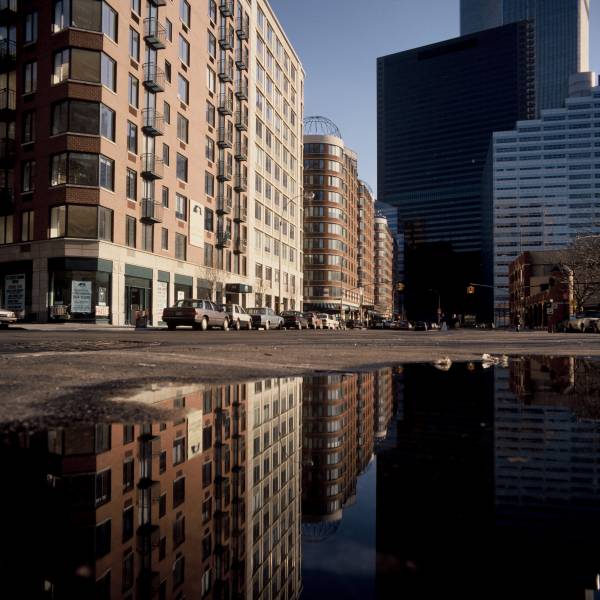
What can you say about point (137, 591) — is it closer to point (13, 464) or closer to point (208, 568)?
point (208, 568)

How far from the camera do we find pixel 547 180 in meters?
172

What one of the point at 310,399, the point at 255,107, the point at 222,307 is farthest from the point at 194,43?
the point at 310,399

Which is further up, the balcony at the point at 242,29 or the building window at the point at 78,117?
the balcony at the point at 242,29

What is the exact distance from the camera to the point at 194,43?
162ft

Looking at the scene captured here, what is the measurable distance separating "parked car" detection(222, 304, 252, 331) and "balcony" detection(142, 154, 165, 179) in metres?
11.4

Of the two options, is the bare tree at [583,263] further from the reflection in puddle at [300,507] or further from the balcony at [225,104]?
the reflection in puddle at [300,507]

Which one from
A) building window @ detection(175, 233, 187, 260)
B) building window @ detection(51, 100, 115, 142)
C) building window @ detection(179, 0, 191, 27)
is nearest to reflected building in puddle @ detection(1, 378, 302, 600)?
building window @ detection(51, 100, 115, 142)

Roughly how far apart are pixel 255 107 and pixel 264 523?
6530 centimetres

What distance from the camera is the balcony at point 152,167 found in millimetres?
41438

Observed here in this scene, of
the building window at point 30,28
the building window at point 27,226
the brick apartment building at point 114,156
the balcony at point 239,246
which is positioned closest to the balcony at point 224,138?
the brick apartment building at point 114,156

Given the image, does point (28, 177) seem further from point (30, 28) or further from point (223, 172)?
point (223, 172)

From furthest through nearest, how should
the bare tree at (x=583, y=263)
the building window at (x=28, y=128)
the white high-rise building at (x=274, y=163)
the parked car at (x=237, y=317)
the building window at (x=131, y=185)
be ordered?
the white high-rise building at (x=274, y=163)
the bare tree at (x=583, y=263)
the building window at (x=131, y=185)
the building window at (x=28, y=128)
the parked car at (x=237, y=317)

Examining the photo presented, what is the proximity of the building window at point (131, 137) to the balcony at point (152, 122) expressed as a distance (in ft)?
2.90

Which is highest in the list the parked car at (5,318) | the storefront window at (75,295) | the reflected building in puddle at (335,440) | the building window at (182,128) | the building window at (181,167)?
the building window at (182,128)
